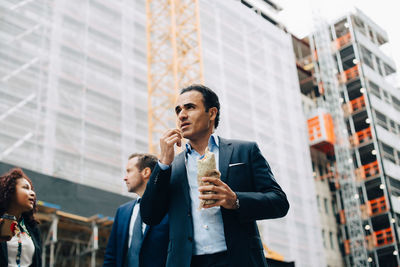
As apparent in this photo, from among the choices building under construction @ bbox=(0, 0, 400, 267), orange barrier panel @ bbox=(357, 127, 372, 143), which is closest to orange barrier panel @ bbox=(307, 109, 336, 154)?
building under construction @ bbox=(0, 0, 400, 267)

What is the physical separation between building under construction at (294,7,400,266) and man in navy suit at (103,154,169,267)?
2991 centimetres

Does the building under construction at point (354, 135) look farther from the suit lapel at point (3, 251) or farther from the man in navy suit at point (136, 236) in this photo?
the suit lapel at point (3, 251)

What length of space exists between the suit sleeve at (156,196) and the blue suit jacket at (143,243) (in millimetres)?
1070

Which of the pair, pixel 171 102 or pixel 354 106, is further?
pixel 354 106

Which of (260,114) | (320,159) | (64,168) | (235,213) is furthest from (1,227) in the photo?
(320,159)

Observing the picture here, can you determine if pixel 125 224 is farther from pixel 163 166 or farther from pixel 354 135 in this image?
pixel 354 135

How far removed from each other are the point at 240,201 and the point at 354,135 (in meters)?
35.2

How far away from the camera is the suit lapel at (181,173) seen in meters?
2.70

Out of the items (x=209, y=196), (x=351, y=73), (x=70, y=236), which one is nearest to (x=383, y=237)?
(x=351, y=73)

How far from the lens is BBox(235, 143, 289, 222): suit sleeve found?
250cm

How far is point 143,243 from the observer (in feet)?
12.7

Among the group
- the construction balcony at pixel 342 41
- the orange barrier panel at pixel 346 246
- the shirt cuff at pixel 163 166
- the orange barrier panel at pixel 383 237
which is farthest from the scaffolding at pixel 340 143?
the shirt cuff at pixel 163 166

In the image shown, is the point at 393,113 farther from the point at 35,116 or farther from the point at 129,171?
the point at 129,171

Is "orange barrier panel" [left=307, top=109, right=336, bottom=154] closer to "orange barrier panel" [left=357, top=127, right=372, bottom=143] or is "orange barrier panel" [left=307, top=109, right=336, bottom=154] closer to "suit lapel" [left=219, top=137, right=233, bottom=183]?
"orange barrier panel" [left=357, top=127, right=372, bottom=143]
